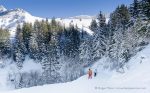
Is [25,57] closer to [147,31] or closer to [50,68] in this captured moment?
[50,68]

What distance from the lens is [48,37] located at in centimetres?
11769

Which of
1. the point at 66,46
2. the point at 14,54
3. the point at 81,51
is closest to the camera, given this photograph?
the point at 81,51

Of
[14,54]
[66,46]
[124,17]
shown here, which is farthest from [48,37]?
[124,17]

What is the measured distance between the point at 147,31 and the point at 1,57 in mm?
83022

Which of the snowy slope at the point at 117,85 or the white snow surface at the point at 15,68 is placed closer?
the snowy slope at the point at 117,85

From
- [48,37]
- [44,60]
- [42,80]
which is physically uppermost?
[48,37]

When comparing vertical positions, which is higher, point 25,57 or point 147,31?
point 147,31

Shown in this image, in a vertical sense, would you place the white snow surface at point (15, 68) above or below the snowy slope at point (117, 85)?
below

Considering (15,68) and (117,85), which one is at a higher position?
(117,85)

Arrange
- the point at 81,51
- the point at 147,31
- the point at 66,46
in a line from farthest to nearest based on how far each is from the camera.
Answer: the point at 66,46
the point at 81,51
the point at 147,31

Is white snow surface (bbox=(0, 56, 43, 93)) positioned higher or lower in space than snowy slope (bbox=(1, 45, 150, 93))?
lower

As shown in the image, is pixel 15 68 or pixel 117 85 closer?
pixel 117 85

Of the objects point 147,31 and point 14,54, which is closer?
point 147,31

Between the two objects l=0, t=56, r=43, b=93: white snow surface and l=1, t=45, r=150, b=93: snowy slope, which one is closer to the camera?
l=1, t=45, r=150, b=93: snowy slope
